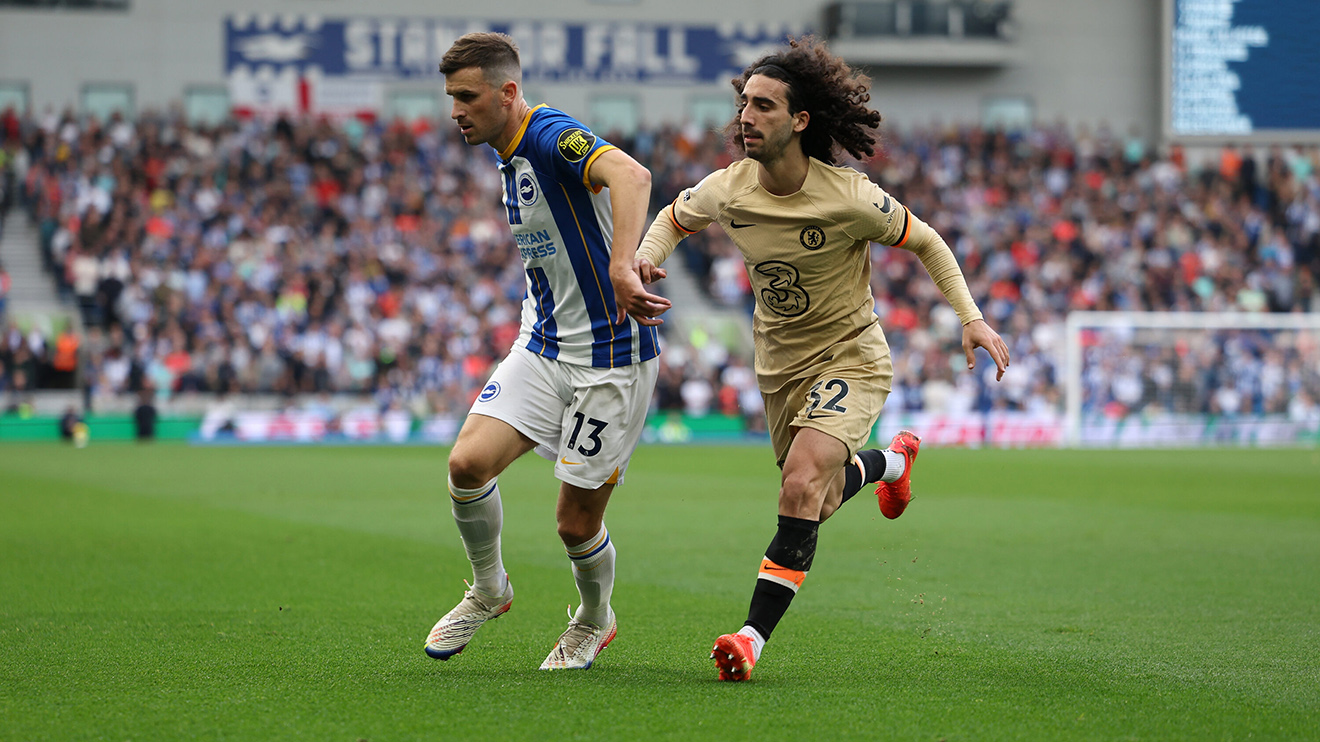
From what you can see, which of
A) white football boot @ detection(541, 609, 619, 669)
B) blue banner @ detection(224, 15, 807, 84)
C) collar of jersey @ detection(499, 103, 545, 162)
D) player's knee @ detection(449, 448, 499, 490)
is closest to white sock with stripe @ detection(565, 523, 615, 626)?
white football boot @ detection(541, 609, 619, 669)

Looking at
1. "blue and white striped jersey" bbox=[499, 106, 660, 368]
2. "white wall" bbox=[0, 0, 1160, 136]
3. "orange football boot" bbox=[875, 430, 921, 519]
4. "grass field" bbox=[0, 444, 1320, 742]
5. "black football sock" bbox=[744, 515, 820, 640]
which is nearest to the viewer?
"grass field" bbox=[0, 444, 1320, 742]

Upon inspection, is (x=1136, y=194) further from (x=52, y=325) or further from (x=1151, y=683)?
(x=1151, y=683)

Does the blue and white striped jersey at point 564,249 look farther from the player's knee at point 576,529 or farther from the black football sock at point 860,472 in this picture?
the black football sock at point 860,472

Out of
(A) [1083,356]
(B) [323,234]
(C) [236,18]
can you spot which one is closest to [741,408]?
(A) [1083,356]

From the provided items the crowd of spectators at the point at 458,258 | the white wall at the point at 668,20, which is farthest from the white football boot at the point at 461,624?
the white wall at the point at 668,20

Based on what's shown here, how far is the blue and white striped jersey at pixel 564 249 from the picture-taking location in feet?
17.0

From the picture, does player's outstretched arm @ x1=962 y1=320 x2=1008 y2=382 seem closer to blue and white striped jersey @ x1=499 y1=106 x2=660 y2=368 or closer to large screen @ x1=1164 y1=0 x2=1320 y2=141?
blue and white striped jersey @ x1=499 y1=106 x2=660 y2=368

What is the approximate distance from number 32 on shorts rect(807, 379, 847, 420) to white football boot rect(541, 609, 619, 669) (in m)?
1.24

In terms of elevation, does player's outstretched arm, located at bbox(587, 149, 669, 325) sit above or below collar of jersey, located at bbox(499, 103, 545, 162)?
below

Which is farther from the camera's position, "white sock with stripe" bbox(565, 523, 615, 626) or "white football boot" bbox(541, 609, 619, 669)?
"white sock with stripe" bbox(565, 523, 615, 626)

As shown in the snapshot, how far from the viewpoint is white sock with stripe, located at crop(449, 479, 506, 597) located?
17.0ft

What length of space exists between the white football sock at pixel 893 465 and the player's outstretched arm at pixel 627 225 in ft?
5.93

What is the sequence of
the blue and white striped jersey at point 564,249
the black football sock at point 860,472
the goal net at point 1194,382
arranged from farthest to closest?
the goal net at point 1194,382, the black football sock at point 860,472, the blue and white striped jersey at point 564,249

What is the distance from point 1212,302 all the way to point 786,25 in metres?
13.3
